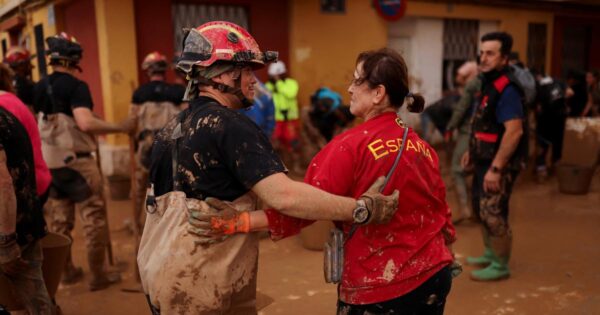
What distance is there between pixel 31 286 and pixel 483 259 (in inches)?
143

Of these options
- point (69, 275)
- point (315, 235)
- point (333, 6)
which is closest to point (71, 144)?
point (69, 275)

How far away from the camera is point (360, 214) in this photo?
180cm

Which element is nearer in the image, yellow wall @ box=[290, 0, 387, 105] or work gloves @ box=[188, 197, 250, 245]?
work gloves @ box=[188, 197, 250, 245]

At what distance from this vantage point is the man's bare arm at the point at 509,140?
389 cm

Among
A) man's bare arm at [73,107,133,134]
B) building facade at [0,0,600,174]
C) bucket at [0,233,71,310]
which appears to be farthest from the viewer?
building facade at [0,0,600,174]

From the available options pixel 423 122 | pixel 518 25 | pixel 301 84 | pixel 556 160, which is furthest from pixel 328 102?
pixel 518 25

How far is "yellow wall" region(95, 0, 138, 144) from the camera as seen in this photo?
757 centimetres

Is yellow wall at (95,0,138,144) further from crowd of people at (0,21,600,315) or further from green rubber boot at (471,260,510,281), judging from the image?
green rubber boot at (471,260,510,281)

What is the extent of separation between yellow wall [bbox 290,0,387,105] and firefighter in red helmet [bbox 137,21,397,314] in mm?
7381

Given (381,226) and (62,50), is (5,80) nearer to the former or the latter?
(62,50)

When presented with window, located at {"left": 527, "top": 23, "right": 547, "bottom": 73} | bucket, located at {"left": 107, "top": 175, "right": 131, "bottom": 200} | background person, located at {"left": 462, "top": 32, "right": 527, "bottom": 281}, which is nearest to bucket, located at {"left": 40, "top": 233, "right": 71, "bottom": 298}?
background person, located at {"left": 462, "top": 32, "right": 527, "bottom": 281}

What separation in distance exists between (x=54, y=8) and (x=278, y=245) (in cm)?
646

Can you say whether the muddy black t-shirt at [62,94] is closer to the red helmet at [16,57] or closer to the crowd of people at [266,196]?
the red helmet at [16,57]

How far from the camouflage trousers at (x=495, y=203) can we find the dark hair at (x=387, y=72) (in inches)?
95.2
